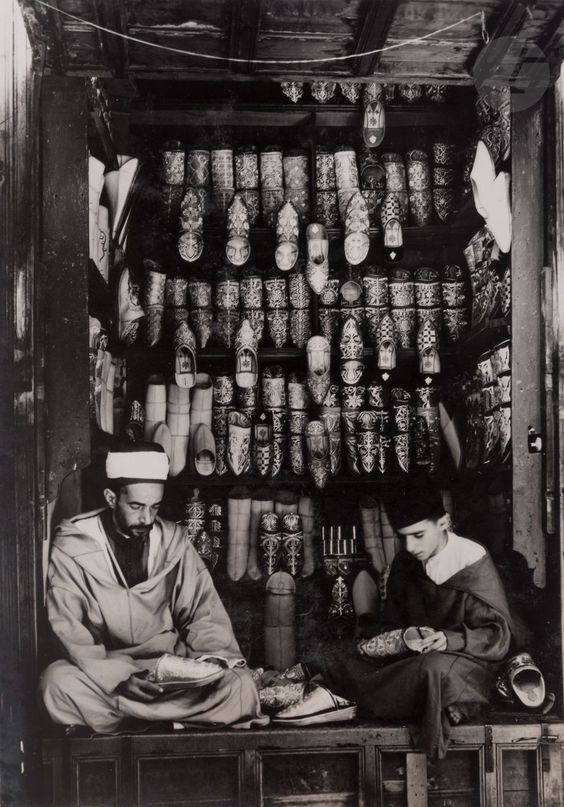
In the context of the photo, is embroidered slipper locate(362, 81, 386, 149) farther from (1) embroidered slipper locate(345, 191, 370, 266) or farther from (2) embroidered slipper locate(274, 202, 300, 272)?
(2) embroidered slipper locate(274, 202, 300, 272)

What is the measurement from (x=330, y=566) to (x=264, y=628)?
1.25 feet

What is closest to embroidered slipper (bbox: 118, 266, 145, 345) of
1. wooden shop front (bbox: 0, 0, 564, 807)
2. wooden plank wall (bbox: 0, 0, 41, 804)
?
wooden shop front (bbox: 0, 0, 564, 807)

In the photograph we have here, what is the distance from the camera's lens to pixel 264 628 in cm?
360

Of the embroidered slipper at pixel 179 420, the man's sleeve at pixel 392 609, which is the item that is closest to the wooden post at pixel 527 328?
the man's sleeve at pixel 392 609

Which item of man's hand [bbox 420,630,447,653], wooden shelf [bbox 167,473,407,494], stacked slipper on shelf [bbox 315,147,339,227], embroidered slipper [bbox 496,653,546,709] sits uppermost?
stacked slipper on shelf [bbox 315,147,339,227]

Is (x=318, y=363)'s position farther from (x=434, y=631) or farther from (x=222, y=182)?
(x=434, y=631)

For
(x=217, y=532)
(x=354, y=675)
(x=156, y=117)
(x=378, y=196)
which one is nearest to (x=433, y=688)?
(x=354, y=675)

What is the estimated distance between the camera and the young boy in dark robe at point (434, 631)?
2980 millimetres

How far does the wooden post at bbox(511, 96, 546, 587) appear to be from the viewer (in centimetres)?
307

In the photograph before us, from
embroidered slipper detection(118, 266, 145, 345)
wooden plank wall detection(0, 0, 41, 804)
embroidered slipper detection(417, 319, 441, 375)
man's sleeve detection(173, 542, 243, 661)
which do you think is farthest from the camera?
embroidered slipper detection(417, 319, 441, 375)

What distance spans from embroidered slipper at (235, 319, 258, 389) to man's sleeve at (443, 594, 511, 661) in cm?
128

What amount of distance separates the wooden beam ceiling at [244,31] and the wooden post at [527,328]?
96 cm

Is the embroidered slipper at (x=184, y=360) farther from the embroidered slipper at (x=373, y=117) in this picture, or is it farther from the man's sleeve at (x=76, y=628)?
the embroidered slipper at (x=373, y=117)

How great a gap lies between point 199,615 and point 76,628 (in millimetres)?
471
